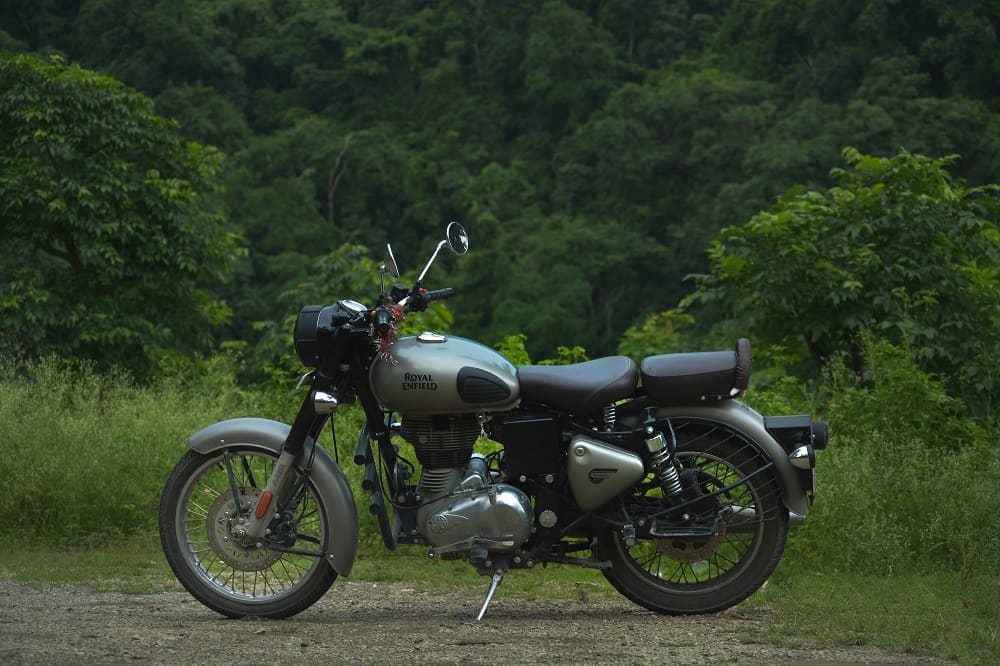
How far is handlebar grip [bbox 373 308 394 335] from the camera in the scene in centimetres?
575

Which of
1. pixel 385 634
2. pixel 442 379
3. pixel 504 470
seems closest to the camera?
pixel 385 634

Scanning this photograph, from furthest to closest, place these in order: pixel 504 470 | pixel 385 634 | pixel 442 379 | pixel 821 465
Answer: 1. pixel 821 465
2. pixel 504 470
3. pixel 442 379
4. pixel 385 634

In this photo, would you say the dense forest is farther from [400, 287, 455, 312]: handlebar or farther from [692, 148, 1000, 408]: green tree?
[400, 287, 455, 312]: handlebar

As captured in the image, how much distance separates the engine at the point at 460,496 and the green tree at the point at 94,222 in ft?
38.4

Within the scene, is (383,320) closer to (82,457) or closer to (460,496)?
(460,496)

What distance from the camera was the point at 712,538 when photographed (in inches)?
237

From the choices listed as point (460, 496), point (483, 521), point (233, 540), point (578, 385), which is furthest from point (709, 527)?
point (233, 540)

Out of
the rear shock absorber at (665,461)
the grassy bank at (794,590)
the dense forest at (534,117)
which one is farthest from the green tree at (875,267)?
the dense forest at (534,117)

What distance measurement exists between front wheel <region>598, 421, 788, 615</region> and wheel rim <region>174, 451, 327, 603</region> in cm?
126

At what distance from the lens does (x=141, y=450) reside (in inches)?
348

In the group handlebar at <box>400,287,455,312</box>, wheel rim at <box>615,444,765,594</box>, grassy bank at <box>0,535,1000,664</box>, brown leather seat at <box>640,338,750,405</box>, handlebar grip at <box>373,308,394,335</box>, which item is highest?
handlebar at <box>400,287,455,312</box>

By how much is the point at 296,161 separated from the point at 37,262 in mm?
38006

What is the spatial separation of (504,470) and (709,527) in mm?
882

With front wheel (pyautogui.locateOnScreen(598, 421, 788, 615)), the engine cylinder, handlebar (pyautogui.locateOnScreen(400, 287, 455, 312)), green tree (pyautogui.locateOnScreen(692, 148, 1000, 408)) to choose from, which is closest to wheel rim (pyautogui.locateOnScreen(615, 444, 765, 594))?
front wheel (pyautogui.locateOnScreen(598, 421, 788, 615))
